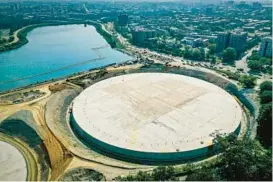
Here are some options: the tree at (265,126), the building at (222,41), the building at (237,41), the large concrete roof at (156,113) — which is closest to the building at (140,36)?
the building at (222,41)

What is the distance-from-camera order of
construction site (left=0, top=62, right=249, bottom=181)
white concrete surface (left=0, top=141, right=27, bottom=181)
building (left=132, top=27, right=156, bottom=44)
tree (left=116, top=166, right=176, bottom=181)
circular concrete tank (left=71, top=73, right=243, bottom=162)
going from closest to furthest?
tree (left=116, top=166, right=176, bottom=181) < white concrete surface (left=0, top=141, right=27, bottom=181) < construction site (left=0, top=62, right=249, bottom=181) < circular concrete tank (left=71, top=73, right=243, bottom=162) < building (left=132, top=27, right=156, bottom=44)

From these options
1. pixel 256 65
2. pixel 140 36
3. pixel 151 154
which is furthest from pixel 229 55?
pixel 151 154

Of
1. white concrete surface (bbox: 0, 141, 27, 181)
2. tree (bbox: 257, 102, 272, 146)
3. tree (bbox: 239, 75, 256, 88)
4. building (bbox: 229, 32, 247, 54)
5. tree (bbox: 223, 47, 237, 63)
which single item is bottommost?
white concrete surface (bbox: 0, 141, 27, 181)

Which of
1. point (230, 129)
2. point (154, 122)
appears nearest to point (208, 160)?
point (230, 129)

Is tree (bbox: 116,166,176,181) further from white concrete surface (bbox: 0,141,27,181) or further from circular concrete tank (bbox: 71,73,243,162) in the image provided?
white concrete surface (bbox: 0,141,27,181)

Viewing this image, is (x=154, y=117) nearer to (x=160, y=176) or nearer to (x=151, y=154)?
(x=151, y=154)

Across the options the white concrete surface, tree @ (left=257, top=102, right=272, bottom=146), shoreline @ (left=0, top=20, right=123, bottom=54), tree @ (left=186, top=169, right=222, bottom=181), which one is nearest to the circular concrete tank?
tree @ (left=257, top=102, right=272, bottom=146)

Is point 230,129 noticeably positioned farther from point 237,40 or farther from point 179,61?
point 237,40
